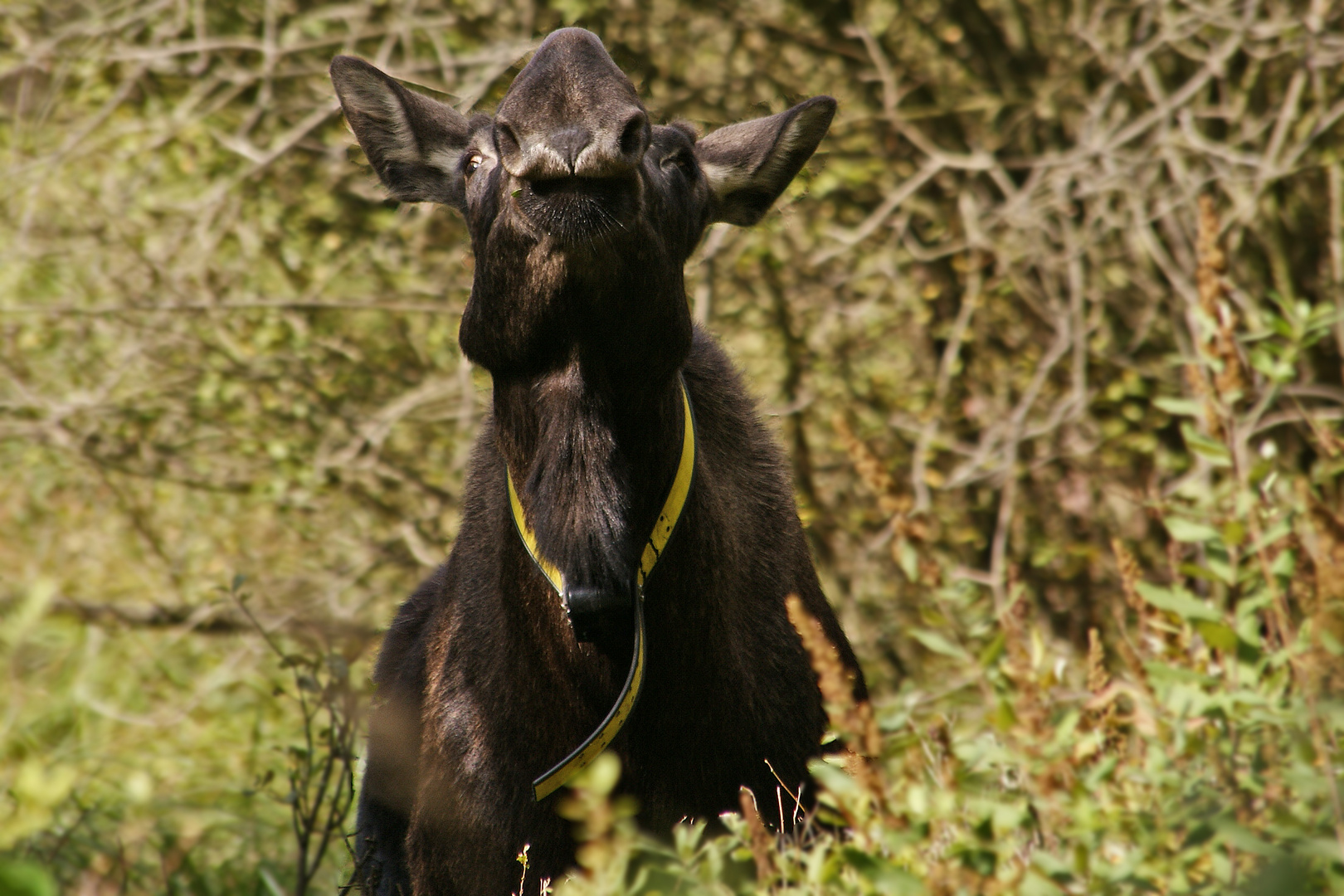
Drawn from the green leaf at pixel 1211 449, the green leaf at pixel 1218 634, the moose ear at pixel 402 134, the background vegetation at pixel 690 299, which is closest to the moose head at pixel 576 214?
the moose ear at pixel 402 134

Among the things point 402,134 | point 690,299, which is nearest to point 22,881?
point 402,134

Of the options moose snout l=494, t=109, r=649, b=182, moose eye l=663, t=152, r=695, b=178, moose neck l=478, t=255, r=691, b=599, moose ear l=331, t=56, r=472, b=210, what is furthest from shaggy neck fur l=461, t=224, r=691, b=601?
moose ear l=331, t=56, r=472, b=210

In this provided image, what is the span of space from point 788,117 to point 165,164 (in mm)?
5542

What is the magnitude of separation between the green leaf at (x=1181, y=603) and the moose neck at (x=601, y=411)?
4.39ft

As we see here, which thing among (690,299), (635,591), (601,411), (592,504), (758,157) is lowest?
(690,299)

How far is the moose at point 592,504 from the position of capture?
3.05 m

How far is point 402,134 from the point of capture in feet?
12.9

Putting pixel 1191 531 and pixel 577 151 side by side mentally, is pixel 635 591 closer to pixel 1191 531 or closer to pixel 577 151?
pixel 577 151

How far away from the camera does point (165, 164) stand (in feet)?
26.7

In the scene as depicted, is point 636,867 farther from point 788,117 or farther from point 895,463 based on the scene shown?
point 895,463

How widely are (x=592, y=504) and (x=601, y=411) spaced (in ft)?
0.73

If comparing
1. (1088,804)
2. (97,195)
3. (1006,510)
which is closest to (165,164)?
(97,195)

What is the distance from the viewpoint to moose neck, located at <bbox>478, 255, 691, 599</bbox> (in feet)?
10.2

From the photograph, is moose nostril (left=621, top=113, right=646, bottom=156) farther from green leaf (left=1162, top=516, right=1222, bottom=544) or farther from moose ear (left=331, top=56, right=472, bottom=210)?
green leaf (left=1162, top=516, right=1222, bottom=544)
